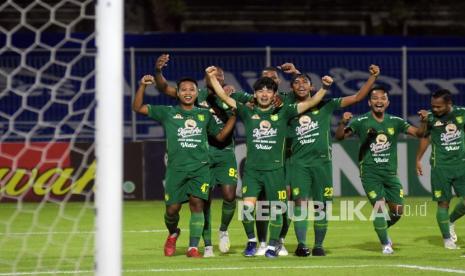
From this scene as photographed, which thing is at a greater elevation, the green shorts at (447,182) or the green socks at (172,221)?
the green shorts at (447,182)

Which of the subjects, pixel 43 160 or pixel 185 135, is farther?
pixel 43 160

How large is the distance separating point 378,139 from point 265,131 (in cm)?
155

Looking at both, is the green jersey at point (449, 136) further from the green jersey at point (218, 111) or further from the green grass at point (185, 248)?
the green jersey at point (218, 111)

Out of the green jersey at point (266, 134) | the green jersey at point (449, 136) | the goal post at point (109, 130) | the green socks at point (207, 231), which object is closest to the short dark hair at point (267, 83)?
the green jersey at point (266, 134)

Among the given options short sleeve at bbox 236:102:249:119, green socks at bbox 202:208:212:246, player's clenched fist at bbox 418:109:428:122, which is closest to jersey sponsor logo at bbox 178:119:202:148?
short sleeve at bbox 236:102:249:119

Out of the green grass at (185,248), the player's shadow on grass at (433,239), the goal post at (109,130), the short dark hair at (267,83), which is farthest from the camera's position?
the player's shadow on grass at (433,239)

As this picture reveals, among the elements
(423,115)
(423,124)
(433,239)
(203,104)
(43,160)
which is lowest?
(433,239)

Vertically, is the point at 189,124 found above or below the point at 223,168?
above

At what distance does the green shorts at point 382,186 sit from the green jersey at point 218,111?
1527 millimetres

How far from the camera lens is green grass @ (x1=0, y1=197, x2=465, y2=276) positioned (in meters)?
9.66

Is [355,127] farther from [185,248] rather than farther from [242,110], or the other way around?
[185,248]

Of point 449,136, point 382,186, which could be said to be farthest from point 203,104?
point 449,136

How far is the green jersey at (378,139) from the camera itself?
38.4ft

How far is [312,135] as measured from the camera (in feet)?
36.8
